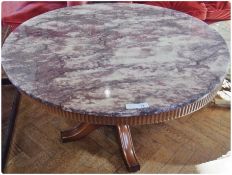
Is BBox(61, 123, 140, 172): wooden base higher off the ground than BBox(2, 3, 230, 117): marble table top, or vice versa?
BBox(2, 3, 230, 117): marble table top

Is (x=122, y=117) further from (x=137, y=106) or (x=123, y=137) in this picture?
(x=123, y=137)

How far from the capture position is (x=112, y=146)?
1.23 m

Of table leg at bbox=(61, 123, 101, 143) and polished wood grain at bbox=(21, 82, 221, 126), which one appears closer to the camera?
polished wood grain at bbox=(21, 82, 221, 126)

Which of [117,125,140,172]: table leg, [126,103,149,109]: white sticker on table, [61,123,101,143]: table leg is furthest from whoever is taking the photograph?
[61,123,101,143]: table leg

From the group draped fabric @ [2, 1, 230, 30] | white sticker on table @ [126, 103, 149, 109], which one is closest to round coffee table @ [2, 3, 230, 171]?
white sticker on table @ [126, 103, 149, 109]

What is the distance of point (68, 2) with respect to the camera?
1341 mm

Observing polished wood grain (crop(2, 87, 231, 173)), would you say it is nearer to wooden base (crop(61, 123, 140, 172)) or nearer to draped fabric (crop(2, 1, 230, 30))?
wooden base (crop(61, 123, 140, 172))

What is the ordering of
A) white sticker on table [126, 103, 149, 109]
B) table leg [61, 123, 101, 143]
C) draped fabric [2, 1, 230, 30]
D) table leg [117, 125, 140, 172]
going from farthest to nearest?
draped fabric [2, 1, 230, 30]
table leg [61, 123, 101, 143]
table leg [117, 125, 140, 172]
white sticker on table [126, 103, 149, 109]

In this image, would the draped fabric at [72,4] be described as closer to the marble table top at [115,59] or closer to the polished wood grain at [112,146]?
the marble table top at [115,59]

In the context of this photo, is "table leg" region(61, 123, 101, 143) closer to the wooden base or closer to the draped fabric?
the wooden base

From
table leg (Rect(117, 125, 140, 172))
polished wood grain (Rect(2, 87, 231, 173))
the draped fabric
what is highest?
the draped fabric

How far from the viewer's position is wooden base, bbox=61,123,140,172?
1118 millimetres

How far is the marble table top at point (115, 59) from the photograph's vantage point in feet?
2.41

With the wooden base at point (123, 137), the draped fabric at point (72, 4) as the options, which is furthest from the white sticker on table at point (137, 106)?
the draped fabric at point (72, 4)
